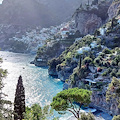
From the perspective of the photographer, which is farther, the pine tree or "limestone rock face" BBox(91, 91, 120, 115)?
"limestone rock face" BBox(91, 91, 120, 115)

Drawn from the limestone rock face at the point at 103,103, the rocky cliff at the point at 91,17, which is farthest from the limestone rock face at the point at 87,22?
the limestone rock face at the point at 103,103

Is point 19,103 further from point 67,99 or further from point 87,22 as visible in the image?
point 87,22

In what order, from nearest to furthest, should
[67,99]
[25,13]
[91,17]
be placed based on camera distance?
1. [67,99]
2. [91,17]
3. [25,13]

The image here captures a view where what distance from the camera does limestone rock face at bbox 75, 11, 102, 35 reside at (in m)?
74.8

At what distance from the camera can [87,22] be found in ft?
247

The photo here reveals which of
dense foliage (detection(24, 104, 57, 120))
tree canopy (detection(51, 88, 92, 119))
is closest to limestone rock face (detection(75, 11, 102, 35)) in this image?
tree canopy (detection(51, 88, 92, 119))

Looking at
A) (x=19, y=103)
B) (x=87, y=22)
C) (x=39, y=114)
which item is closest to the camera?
(x=39, y=114)

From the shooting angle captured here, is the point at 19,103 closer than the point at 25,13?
Yes

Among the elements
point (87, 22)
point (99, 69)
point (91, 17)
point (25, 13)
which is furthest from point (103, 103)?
point (25, 13)

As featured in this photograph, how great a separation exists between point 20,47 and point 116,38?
101707 millimetres

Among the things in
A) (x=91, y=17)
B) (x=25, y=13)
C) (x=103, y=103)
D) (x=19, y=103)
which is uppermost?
(x=25, y=13)

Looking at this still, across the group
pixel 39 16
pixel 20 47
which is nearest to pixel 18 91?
pixel 20 47

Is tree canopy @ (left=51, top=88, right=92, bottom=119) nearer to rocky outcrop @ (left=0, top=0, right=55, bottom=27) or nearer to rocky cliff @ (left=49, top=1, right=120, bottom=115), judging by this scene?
rocky cliff @ (left=49, top=1, right=120, bottom=115)

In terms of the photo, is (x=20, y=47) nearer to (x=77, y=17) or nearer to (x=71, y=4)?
(x=77, y=17)
